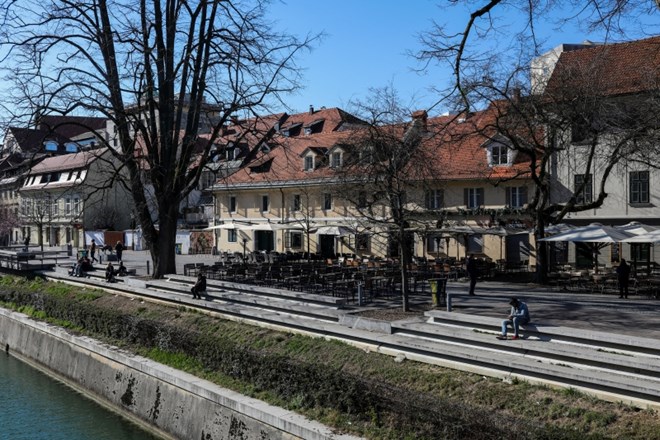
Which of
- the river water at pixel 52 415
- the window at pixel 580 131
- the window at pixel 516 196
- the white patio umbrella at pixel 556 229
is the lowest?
the river water at pixel 52 415

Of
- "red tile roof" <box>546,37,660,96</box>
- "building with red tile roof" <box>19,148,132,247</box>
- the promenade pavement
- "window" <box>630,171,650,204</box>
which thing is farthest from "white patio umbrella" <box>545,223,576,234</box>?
"building with red tile roof" <box>19,148,132,247</box>

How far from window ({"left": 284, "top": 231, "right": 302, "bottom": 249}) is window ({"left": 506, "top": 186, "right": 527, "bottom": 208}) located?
613 inches

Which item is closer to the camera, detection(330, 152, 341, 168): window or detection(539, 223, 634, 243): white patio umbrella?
detection(539, 223, 634, 243): white patio umbrella

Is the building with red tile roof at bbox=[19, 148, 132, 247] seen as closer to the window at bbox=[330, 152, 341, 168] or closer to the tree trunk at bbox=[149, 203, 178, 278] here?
the window at bbox=[330, 152, 341, 168]

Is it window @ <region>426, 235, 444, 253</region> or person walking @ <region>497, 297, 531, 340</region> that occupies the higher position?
window @ <region>426, 235, 444, 253</region>

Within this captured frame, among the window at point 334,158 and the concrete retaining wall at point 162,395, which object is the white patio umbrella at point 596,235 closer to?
the concrete retaining wall at point 162,395

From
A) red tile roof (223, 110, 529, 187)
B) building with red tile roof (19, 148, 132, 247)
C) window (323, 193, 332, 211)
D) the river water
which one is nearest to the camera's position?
the river water

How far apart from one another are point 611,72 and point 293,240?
903 inches

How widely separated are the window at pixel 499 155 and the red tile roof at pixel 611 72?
569 cm

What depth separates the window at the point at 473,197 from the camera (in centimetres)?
3730

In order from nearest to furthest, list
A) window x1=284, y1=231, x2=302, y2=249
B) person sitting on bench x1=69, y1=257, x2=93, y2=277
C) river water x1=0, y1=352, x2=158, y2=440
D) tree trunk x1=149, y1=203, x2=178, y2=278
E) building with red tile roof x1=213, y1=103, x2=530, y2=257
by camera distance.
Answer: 1. river water x1=0, y1=352, x2=158, y2=440
2. tree trunk x1=149, y1=203, x2=178, y2=278
3. building with red tile roof x1=213, y1=103, x2=530, y2=257
4. person sitting on bench x1=69, y1=257, x2=93, y2=277
5. window x1=284, y1=231, x2=302, y2=249

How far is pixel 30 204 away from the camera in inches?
2788

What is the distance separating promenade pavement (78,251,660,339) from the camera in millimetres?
16156

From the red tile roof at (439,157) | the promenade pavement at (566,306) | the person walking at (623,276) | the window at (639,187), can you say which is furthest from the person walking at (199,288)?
the window at (639,187)
